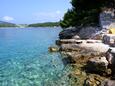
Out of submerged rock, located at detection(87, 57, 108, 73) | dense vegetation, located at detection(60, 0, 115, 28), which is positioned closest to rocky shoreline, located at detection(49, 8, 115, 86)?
submerged rock, located at detection(87, 57, 108, 73)

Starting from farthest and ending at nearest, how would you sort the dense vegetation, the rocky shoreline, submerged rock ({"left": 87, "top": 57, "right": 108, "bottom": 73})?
the dense vegetation
submerged rock ({"left": 87, "top": 57, "right": 108, "bottom": 73})
the rocky shoreline

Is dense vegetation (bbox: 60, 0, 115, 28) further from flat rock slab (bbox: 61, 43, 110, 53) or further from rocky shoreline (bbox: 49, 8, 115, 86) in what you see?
flat rock slab (bbox: 61, 43, 110, 53)

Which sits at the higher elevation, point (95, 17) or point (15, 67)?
point (95, 17)

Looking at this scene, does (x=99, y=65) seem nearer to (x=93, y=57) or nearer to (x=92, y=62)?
(x=92, y=62)

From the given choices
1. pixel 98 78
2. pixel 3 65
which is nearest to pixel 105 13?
pixel 3 65

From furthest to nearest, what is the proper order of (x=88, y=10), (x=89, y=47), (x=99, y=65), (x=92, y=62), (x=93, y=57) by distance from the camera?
(x=88, y=10) → (x=89, y=47) → (x=93, y=57) → (x=92, y=62) → (x=99, y=65)

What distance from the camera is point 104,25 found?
124 ft

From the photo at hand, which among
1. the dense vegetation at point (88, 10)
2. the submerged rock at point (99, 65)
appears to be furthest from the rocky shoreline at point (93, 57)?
the dense vegetation at point (88, 10)

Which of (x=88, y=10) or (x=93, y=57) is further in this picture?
(x=88, y=10)

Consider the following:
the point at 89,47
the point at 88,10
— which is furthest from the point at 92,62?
the point at 88,10

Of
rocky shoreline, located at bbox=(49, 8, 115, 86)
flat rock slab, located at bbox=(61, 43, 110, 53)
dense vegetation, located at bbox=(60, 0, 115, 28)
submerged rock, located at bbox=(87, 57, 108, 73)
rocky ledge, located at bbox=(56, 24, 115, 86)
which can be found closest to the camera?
rocky ledge, located at bbox=(56, 24, 115, 86)

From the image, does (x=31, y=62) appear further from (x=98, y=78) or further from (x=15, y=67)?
(x=98, y=78)

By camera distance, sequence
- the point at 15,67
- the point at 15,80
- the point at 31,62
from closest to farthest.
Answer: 1. the point at 15,80
2. the point at 15,67
3. the point at 31,62

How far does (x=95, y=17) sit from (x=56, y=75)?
898 inches
